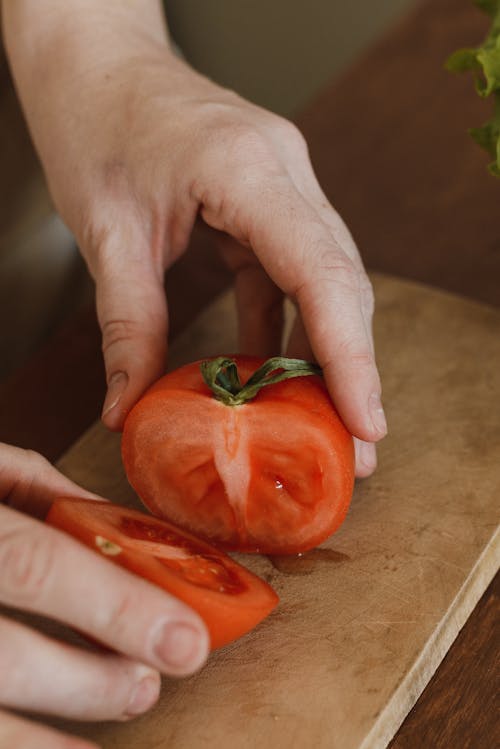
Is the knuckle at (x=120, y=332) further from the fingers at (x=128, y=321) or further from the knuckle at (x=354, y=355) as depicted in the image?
the knuckle at (x=354, y=355)

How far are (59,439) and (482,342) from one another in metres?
0.66

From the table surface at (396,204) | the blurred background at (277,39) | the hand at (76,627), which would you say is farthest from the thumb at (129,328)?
the blurred background at (277,39)

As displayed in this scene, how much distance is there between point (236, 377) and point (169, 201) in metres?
0.34

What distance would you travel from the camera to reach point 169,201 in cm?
132

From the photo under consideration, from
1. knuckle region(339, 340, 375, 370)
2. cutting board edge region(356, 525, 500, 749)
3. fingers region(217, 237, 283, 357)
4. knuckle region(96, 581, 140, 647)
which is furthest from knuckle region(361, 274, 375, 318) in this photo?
knuckle region(96, 581, 140, 647)

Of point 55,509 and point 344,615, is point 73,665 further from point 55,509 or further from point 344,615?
point 344,615

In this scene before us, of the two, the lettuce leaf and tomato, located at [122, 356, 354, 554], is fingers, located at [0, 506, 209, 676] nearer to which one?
tomato, located at [122, 356, 354, 554]

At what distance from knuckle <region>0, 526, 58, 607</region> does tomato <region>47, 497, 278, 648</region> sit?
0.32ft

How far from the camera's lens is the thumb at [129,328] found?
122 cm

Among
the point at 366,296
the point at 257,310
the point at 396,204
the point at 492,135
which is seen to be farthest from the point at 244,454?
the point at 396,204

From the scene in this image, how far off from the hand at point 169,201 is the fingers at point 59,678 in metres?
0.39

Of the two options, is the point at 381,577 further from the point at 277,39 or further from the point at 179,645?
the point at 277,39

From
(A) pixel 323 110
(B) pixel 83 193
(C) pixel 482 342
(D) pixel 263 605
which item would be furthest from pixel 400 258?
(D) pixel 263 605

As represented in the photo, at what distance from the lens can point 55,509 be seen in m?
1.01
